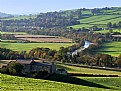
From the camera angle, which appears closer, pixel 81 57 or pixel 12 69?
pixel 12 69

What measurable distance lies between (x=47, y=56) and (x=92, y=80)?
2068 inches

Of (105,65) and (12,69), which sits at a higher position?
(12,69)

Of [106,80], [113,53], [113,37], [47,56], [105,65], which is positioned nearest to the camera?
[106,80]

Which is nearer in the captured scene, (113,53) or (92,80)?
(92,80)

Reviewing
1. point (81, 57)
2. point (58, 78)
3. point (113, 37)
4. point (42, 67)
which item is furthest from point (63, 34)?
point (58, 78)

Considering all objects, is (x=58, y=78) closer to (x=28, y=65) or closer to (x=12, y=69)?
(x=12, y=69)

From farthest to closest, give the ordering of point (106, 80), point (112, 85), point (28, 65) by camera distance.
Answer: point (28, 65)
point (106, 80)
point (112, 85)

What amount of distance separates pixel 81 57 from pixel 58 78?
144ft

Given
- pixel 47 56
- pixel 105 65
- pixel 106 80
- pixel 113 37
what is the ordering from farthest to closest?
1. pixel 113 37
2. pixel 47 56
3. pixel 105 65
4. pixel 106 80

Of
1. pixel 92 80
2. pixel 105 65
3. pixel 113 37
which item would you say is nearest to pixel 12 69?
pixel 92 80

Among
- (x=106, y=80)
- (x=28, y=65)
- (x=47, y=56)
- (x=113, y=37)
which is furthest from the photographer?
(x=113, y=37)

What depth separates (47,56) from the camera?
112 m

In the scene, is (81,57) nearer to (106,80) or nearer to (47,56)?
(47,56)

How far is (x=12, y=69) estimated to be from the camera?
2378 inches
